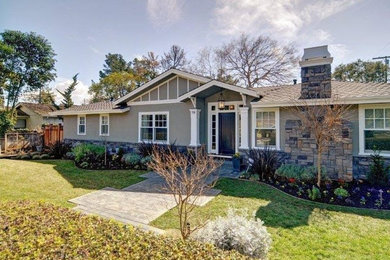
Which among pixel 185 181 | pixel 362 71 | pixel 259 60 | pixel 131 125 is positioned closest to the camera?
pixel 185 181

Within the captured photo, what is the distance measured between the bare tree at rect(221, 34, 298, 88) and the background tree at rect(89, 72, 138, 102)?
46.0 feet

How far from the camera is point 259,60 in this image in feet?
85.0

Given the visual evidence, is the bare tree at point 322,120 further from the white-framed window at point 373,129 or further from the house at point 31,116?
the house at point 31,116

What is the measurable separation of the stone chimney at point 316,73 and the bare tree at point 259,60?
17192 millimetres

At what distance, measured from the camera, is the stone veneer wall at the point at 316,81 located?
8969mm

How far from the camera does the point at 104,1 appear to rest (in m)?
9.38

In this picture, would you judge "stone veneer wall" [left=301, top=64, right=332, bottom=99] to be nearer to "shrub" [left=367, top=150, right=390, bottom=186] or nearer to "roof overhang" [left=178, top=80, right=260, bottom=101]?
"roof overhang" [left=178, top=80, right=260, bottom=101]

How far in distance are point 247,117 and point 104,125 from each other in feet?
32.5

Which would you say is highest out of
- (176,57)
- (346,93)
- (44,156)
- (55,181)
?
(176,57)

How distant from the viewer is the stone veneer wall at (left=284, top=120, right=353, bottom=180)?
788 cm

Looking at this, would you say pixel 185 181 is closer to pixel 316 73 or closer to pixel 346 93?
pixel 316 73

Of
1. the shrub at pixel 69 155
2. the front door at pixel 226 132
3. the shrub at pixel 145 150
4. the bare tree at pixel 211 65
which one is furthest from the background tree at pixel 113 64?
the front door at pixel 226 132

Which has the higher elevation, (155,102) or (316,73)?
(316,73)

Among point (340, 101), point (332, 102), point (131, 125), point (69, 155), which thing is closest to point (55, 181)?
point (69, 155)
